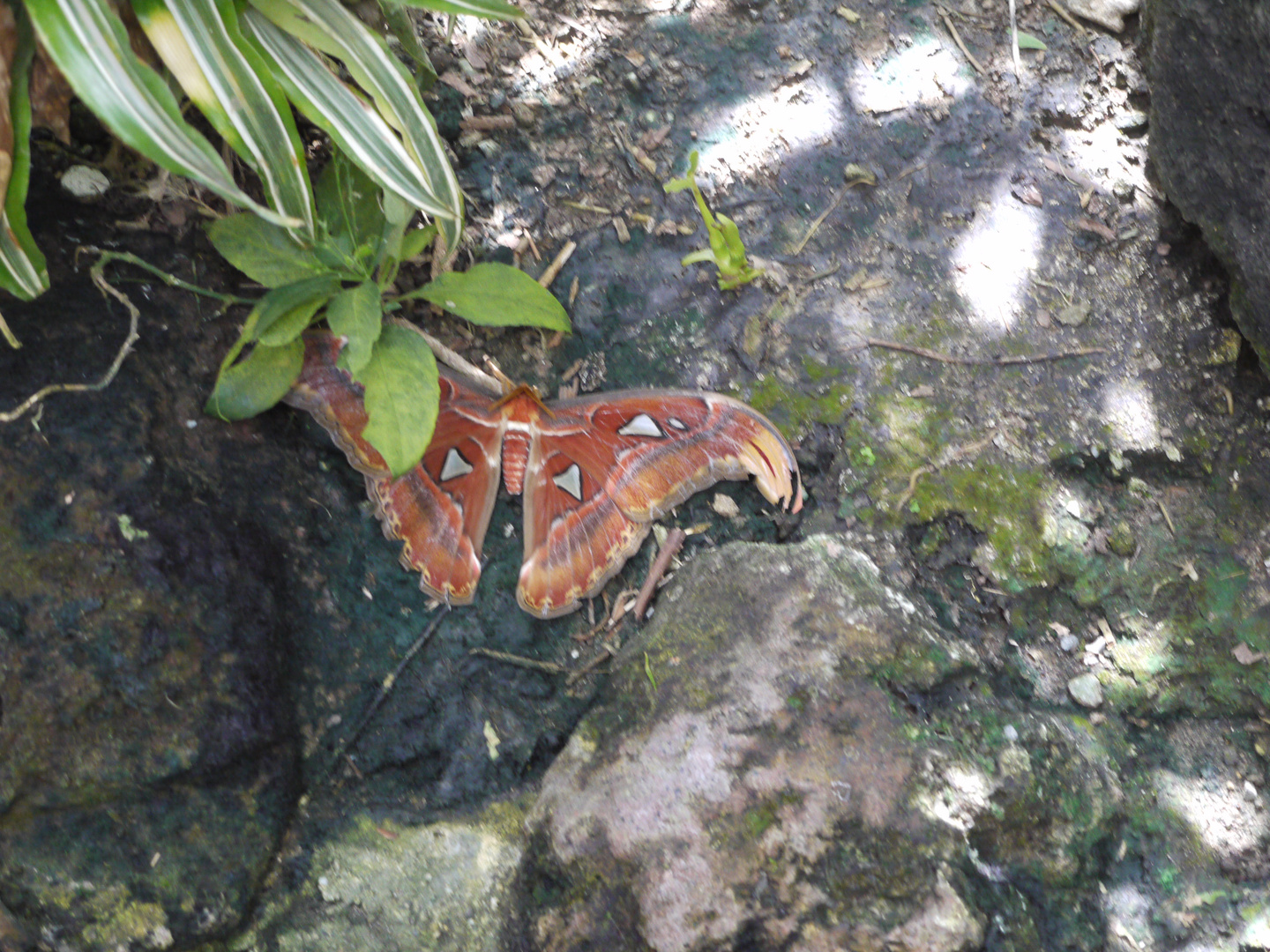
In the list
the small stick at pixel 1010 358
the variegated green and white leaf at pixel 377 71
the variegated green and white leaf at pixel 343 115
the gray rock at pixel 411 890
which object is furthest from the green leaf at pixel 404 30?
the gray rock at pixel 411 890

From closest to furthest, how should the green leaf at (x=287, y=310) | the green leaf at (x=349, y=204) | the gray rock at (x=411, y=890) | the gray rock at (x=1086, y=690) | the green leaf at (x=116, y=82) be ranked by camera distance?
the green leaf at (x=116, y=82), the gray rock at (x=411, y=890), the green leaf at (x=287, y=310), the gray rock at (x=1086, y=690), the green leaf at (x=349, y=204)

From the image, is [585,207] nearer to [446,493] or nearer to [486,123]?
[486,123]

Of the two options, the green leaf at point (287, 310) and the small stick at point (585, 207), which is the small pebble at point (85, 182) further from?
the small stick at point (585, 207)

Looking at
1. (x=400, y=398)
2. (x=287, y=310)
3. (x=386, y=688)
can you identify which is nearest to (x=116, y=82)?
(x=287, y=310)

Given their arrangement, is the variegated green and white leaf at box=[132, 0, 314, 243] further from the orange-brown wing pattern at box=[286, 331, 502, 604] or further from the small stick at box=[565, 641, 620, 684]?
the small stick at box=[565, 641, 620, 684]

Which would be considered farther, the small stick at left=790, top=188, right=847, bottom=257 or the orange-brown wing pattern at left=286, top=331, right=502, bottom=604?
the small stick at left=790, top=188, right=847, bottom=257

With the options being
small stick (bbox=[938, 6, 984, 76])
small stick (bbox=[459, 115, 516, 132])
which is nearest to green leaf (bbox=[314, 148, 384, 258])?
small stick (bbox=[459, 115, 516, 132])
